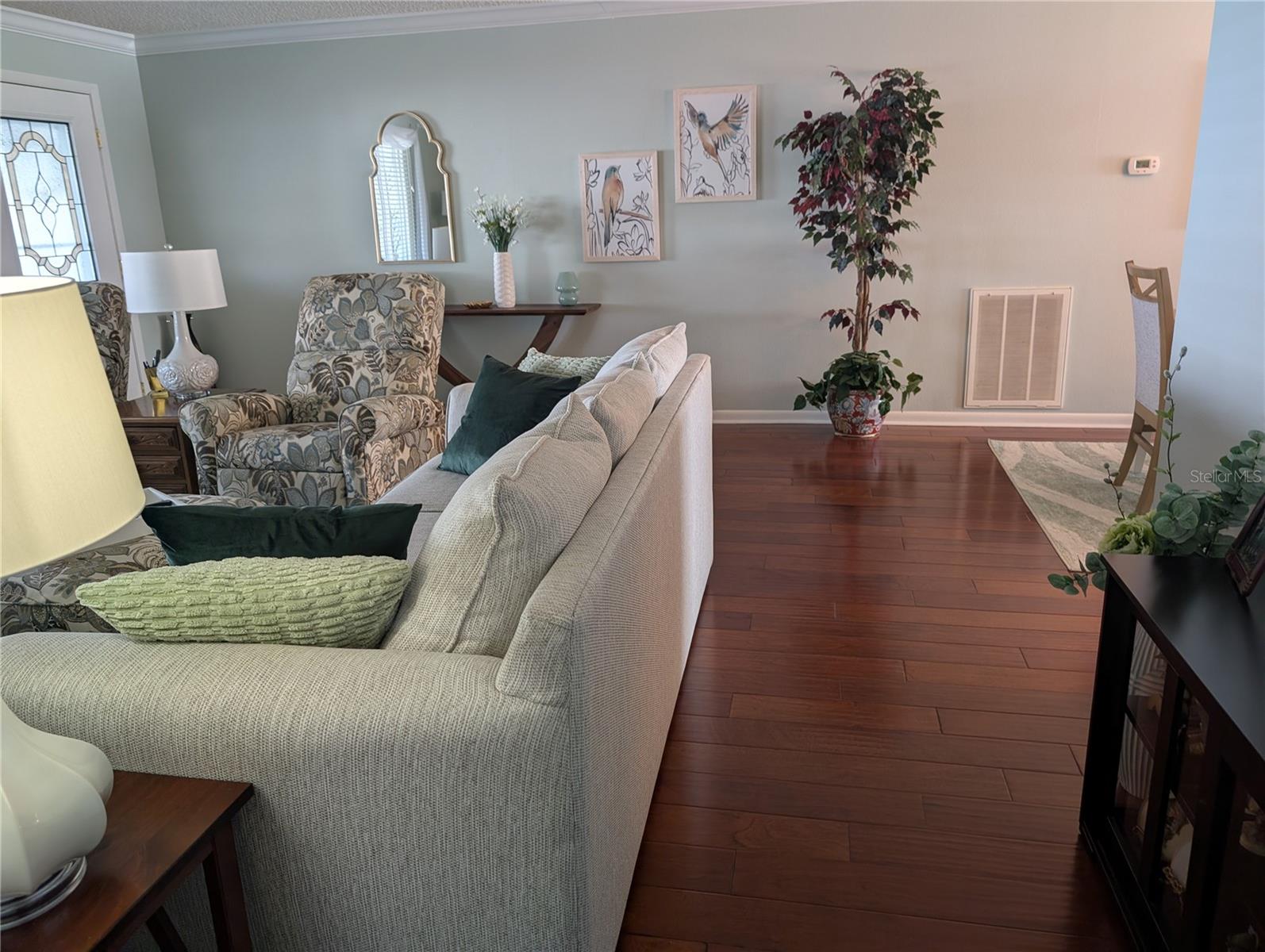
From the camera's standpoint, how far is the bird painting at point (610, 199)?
17.1ft

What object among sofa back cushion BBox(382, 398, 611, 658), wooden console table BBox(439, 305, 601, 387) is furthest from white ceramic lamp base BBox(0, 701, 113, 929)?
wooden console table BBox(439, 305, 601, 387)

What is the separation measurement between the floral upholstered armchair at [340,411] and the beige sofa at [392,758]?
2259mm

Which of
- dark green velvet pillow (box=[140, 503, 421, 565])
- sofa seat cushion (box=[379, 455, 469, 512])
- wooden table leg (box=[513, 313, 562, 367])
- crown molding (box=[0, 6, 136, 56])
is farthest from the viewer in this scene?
wooden table leg (box=[513, 313, 562, 367])

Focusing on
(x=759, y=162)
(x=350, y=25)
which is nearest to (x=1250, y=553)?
(x=759, y=162)

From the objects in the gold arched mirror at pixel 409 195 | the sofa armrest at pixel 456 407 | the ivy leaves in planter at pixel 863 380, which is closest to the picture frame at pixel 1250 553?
the sofa armrest at pixel 456 407

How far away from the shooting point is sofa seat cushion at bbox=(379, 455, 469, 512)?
2.75 metres

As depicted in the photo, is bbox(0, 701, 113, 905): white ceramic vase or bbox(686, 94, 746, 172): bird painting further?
bbox(686, 94, 746, 172): bird painting

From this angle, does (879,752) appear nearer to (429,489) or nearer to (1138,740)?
(1138,740)

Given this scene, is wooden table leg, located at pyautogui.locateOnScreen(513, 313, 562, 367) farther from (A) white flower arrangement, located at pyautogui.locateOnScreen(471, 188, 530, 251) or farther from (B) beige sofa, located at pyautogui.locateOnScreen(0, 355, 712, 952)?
(B) beige sofa, located at pyautogui.locateOnScreen(0, 355, 712, 952)

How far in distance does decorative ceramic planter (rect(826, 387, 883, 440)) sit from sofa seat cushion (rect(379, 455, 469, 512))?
2532 millimetres

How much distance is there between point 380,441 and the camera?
3.69 meters

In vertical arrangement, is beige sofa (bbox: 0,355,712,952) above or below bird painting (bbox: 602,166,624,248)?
below

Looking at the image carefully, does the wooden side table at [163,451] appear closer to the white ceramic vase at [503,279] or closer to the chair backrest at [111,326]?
the chair backrest at [111,326]

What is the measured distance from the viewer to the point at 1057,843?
1.83 m
